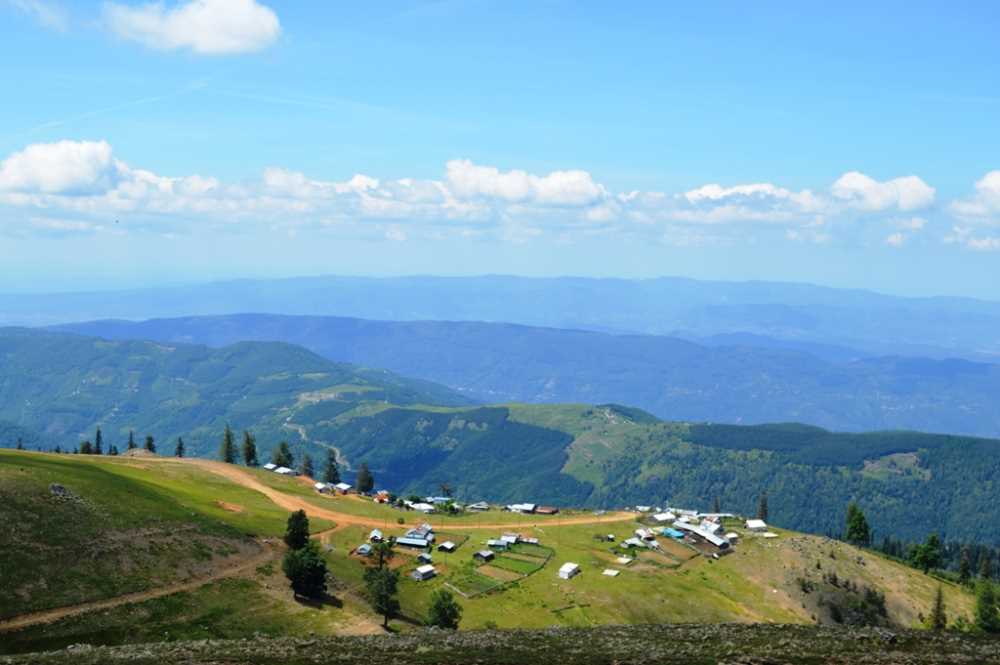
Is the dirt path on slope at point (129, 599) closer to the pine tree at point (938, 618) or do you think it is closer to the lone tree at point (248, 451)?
the pine tree at point (938, 618)

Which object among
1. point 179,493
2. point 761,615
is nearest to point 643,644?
point 761,615

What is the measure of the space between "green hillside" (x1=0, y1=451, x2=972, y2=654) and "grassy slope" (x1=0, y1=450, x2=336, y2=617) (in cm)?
20

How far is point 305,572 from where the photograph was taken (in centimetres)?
8188

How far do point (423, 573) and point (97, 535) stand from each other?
137 ft

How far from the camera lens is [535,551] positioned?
12188 centimetres

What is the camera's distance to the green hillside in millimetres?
70312

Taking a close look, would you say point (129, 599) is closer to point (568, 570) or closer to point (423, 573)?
point (423, 573)

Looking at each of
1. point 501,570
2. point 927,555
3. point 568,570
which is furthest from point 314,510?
point 927,555

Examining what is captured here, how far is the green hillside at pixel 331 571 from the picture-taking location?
70312mm

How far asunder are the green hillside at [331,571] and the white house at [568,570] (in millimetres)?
2200

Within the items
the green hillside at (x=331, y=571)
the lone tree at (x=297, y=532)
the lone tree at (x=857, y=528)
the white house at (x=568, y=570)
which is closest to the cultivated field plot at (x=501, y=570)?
the green hillside at (x=331, y=571)

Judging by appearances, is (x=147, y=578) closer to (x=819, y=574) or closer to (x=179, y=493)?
(x=179, y=493)

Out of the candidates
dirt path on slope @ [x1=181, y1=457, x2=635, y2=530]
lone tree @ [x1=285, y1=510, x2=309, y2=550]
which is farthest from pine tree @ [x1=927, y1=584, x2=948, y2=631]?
lone tree @ [x1=285, y1=510, x2=309, y2=550]

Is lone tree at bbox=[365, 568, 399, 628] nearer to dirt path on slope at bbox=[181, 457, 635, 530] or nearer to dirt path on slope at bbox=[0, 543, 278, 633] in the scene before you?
dirt path on slope at bbox=[0, 543, 278, 633]
